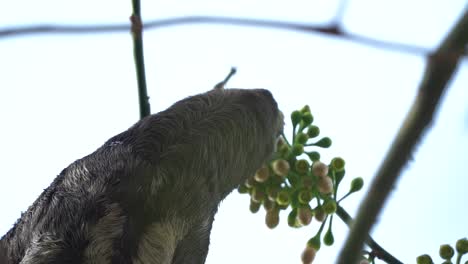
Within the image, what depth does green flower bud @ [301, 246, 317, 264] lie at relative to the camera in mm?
1767

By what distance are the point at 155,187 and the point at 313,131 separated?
70cm

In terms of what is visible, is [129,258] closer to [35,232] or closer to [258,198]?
[35,232]

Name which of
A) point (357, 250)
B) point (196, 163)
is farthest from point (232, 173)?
point (357, 250)

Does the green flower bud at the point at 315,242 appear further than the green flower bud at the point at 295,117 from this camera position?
No

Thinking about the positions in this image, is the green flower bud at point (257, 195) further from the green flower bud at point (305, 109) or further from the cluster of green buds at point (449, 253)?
the cluster of green buds at point (449, 253)

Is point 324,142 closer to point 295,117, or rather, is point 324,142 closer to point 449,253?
point 295,117

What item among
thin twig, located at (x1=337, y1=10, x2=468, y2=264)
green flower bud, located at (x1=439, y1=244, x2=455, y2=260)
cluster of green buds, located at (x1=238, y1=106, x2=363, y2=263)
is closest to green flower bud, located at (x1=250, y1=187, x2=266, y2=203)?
cluster of green buds, located at (x1=238, y1=106, x2=363, y2=263)

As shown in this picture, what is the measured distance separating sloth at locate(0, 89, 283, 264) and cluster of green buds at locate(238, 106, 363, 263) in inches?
2.8

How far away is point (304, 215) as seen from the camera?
5.65ft

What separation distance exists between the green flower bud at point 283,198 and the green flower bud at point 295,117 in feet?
0.76

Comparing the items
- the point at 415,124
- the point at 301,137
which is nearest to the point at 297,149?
the point at 301,137

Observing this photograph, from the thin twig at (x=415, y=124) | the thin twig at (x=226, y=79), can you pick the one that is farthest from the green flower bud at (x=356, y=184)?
the thin twig at (x=415, y=124)

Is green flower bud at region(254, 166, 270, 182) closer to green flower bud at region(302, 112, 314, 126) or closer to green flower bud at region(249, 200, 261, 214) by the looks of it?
green flower bud at region(249, 200, 261, 214)

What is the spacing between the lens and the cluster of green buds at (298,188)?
1720 millimetres
